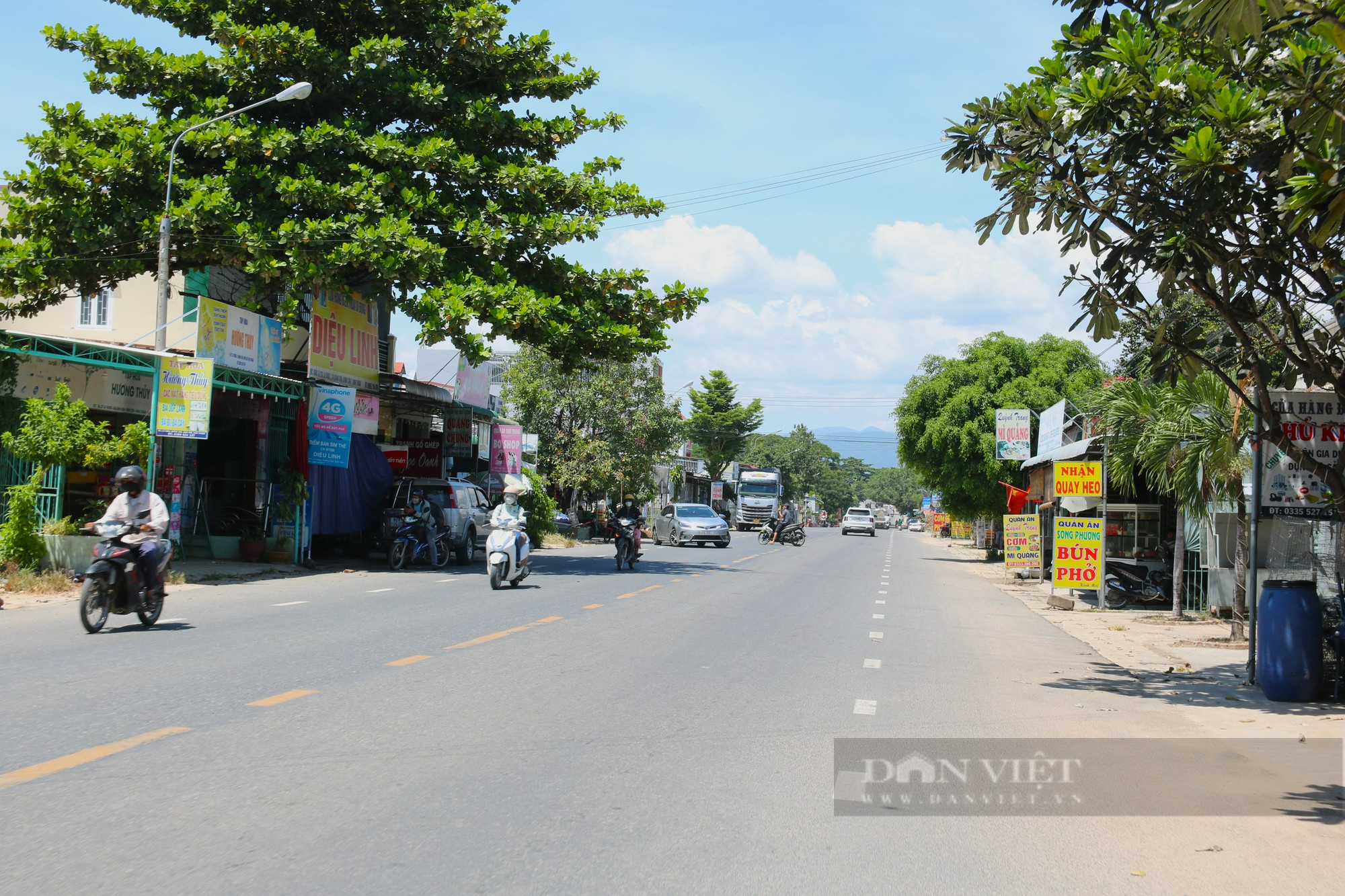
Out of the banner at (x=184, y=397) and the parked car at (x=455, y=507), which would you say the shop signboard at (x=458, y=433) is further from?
the banner at (x=184, y=397)

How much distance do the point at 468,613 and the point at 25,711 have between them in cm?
696

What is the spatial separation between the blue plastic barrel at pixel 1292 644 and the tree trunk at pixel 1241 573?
4.89 metres

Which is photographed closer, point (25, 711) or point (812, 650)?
point (25, 711)

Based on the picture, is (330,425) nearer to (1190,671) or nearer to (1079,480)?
(1079,480)

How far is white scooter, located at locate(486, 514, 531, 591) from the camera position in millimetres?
17531

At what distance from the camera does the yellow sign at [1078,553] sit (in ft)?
61.1

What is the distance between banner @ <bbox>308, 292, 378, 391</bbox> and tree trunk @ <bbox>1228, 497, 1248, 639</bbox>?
55.8ft

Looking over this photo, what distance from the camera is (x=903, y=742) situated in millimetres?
7242

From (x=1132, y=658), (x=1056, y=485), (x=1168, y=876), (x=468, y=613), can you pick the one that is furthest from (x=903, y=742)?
(x=1056, y=485)

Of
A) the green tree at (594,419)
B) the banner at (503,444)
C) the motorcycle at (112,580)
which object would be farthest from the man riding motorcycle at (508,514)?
the green tree at (594,419)

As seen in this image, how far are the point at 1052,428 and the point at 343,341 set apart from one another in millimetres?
16590

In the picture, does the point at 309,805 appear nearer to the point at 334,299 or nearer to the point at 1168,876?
the point at 1168,876

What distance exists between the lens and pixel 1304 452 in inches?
381

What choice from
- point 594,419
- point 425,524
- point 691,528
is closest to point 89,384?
point 425,524
